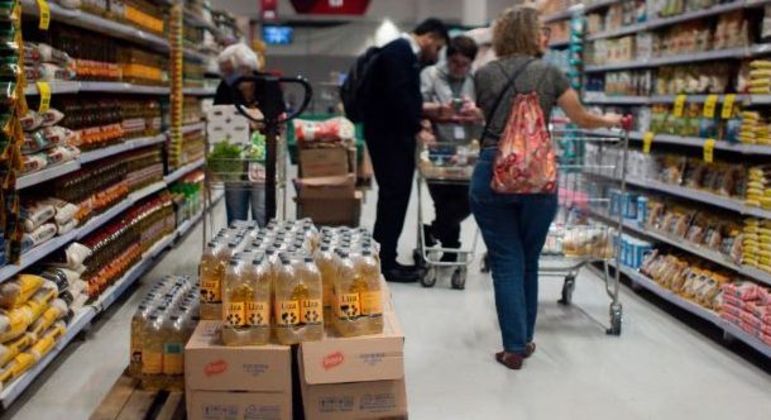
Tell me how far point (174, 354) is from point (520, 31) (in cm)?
210

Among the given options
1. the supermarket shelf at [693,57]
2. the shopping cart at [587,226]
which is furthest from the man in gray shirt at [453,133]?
the supermarket shelf at [693,57]

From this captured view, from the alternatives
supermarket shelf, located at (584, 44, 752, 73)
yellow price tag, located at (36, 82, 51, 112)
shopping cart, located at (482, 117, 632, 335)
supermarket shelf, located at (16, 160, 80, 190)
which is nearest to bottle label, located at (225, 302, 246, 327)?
supermarket shelf, located at (16, 160, 80, 190)

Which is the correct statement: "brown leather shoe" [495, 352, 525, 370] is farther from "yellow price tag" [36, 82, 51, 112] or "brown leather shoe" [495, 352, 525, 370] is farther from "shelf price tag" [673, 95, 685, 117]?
"yellow price tag" [36, 82, 51, 112]

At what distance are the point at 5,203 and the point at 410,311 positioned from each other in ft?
8.02

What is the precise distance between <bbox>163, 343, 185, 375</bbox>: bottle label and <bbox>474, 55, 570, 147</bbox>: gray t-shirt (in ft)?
5.73

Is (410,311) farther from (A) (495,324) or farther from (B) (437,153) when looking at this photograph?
(B) (437,153)

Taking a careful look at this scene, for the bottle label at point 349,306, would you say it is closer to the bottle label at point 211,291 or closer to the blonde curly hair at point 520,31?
the bottle label at point 211,291

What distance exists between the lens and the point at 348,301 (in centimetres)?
256

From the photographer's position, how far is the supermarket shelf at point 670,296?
14.4ft

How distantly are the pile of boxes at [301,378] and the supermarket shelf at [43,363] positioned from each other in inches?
36.9

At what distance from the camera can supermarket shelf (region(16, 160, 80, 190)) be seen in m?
3.28

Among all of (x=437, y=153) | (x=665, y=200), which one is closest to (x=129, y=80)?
(x=437, y=153)

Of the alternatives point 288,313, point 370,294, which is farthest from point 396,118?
point 288,313

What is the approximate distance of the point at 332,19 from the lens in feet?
65.1
